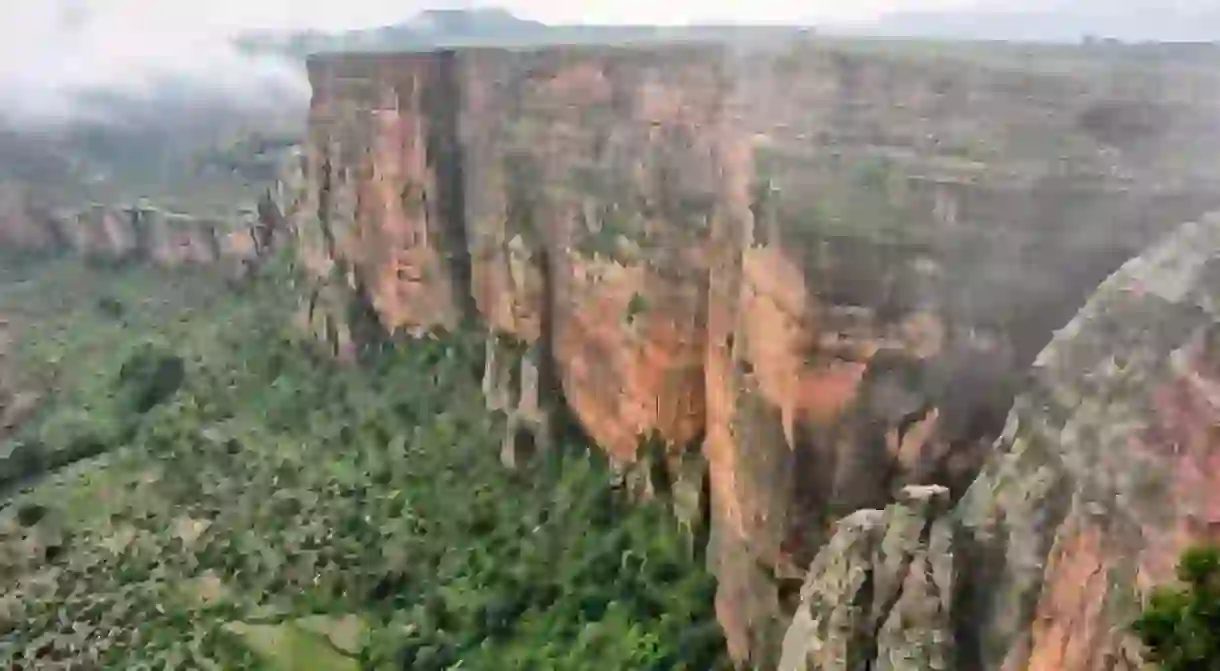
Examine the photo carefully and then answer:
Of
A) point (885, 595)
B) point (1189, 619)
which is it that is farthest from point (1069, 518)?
point (885, 595)

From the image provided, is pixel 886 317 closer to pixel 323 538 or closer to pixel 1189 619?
pixel 1189 619

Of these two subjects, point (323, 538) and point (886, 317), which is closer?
point (886, 317)

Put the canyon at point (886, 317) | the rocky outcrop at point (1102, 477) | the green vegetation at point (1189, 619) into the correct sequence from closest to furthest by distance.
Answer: the green vegetation at point (1189, 619) < the rocky outcrop at point (1102, 477) < the canyon at point (886, 317)

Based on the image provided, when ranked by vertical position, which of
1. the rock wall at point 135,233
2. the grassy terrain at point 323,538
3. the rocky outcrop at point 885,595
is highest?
the rocky outcrop at point 885,595

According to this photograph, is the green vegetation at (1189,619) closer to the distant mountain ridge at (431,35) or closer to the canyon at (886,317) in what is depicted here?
the canyon at (886,317)

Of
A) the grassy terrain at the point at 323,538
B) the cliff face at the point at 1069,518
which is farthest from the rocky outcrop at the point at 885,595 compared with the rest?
the grassy terrain at the point at 323,538

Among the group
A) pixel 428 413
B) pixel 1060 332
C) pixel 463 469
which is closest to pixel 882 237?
pixel 1060 332
